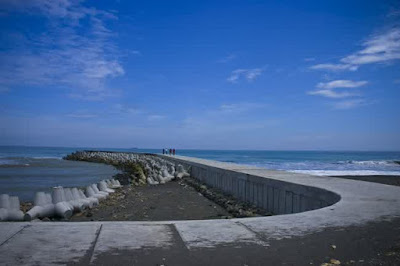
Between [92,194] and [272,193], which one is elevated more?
[272,193]

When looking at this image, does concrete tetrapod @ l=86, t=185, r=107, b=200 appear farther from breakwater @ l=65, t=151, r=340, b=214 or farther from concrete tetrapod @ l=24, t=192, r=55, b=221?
breakwater @ l=65, t=151, r=340, b=214

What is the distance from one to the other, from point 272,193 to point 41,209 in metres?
4.29

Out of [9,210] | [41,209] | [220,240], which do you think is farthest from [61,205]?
[220,240]

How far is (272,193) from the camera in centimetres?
730

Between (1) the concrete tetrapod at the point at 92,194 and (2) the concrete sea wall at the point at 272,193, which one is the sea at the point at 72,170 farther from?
(2) the concrete sea wall at the point at 272,193

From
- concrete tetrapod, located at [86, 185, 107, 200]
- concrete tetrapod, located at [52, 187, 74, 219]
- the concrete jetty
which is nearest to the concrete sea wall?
the concrete jetty

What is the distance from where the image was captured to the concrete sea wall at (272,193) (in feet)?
19.3

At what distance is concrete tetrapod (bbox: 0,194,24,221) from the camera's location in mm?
5664

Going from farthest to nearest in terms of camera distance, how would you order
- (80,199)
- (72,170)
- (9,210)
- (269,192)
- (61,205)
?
(72,170), (80,199), (269,192), (61,205), (9,210)

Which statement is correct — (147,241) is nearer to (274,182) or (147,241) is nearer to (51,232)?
(51,232)

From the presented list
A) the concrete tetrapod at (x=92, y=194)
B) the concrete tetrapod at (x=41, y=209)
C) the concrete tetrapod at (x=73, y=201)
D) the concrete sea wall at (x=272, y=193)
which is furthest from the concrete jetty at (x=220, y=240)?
the concrete tetrapod at (x=92, y=194)

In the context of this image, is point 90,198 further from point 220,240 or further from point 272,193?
point 220,240

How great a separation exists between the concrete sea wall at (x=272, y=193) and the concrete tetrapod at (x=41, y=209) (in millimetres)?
4102

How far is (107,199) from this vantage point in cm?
981
